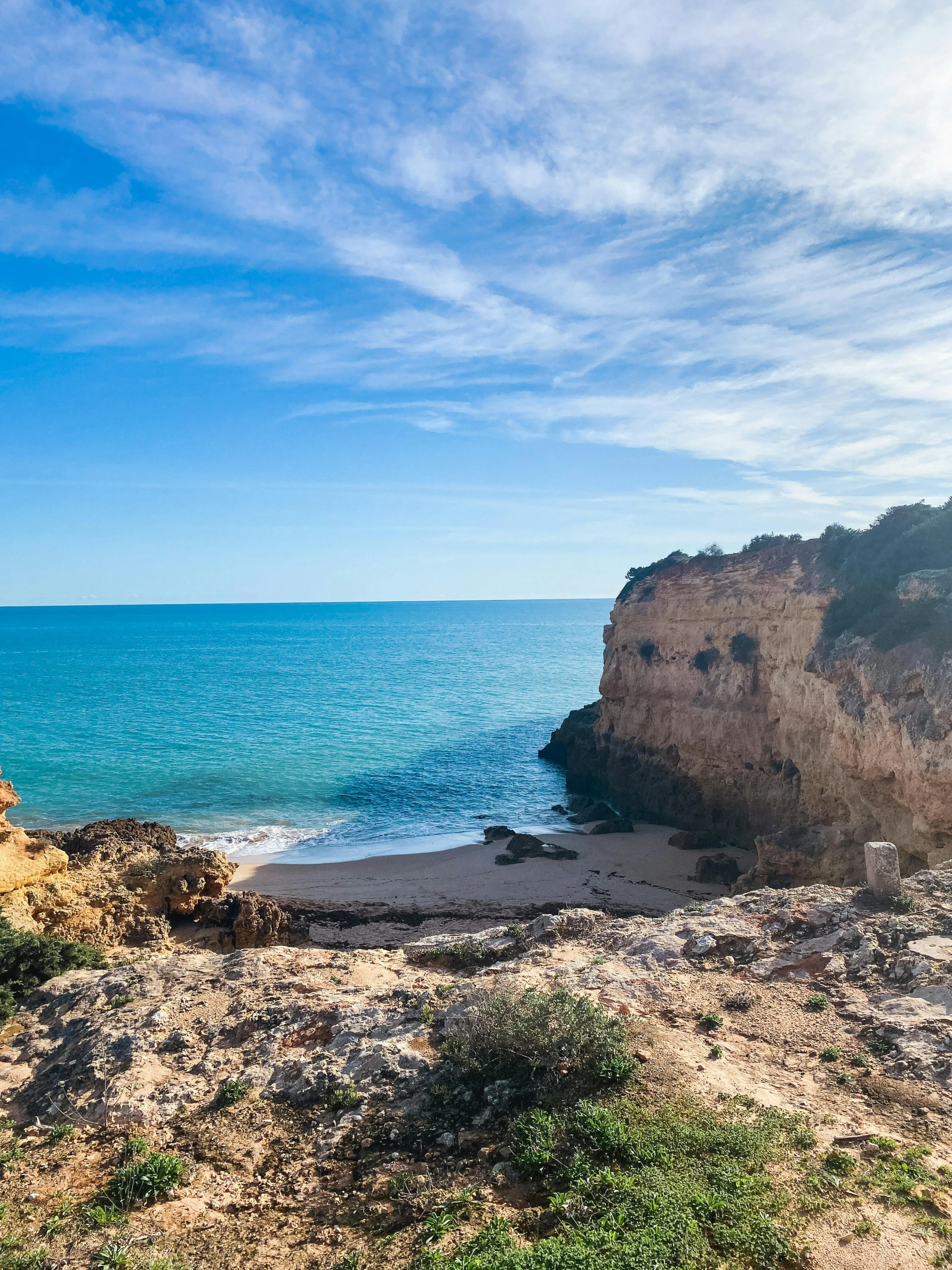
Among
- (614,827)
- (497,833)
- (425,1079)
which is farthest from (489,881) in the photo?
(425,1079)

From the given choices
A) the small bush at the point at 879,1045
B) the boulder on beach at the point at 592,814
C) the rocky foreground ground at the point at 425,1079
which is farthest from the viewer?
the boulder on beach at the point at 592,814

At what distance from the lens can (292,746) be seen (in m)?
47.6

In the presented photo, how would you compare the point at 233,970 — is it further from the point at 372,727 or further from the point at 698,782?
the point at 372,727

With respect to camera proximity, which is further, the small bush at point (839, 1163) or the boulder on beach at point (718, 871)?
the boulder on beach at point (718, 871)

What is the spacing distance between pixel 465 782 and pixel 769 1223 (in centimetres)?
3473

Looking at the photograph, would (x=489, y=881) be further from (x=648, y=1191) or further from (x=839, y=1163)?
(x=648, y=1191)

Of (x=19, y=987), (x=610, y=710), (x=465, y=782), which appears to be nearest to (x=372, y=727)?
(x=465, y=782)

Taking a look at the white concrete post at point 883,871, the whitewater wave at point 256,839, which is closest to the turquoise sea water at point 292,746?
the whitewater wave at point 256,839

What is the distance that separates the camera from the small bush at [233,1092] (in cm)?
848

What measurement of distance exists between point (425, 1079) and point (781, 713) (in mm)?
23602

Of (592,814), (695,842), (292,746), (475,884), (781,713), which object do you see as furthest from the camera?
(292,746)

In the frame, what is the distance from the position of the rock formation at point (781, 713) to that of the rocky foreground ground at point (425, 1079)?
23.1 ft

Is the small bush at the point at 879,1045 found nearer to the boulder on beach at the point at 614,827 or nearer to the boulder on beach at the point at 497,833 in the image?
the boulder on beach at the point at 497,833

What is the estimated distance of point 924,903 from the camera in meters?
12.3
